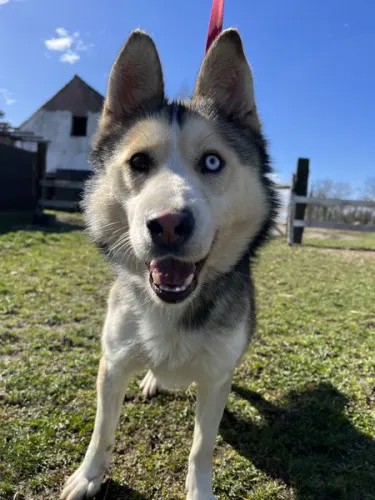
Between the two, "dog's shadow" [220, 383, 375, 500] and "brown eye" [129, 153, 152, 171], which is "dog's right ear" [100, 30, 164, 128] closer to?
"brown eye" [129, 153, 152, 171]

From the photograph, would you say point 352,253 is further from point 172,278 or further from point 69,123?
point 69,123

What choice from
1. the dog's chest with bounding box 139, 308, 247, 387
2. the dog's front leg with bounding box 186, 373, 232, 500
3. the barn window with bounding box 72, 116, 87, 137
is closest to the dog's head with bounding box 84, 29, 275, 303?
the dog's chest with bounding box 139, 308, 247, 387

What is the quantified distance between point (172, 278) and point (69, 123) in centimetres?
1999

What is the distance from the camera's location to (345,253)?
1012 cm

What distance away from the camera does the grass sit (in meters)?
2.09

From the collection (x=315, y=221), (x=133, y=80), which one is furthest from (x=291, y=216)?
(x=133, y=80)

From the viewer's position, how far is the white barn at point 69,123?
19.5 m

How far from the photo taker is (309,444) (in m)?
2.42

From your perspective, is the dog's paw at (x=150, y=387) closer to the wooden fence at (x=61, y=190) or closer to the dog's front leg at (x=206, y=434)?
the dog's front leg at (x=206, y=434)

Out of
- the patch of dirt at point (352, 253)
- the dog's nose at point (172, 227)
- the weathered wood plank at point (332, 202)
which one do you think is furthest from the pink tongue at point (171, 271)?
the weathered wood plank at point (332, 202)

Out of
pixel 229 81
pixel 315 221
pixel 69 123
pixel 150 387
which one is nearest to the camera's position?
pixel 229 81

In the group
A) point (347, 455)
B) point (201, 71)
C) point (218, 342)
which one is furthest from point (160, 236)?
point (347, 455)

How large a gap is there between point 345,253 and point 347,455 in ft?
27.7

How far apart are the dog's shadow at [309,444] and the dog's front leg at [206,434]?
0.37 m
